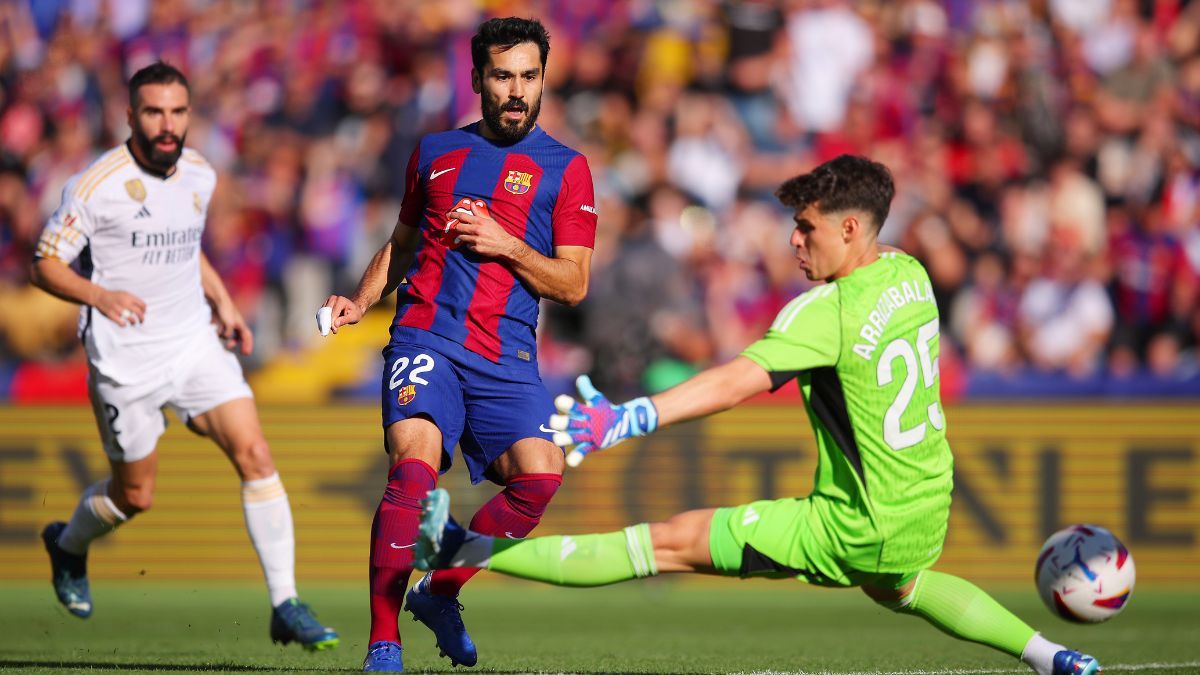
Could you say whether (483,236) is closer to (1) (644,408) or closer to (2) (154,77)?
(1) (644,408)

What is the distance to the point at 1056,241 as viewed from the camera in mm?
14812

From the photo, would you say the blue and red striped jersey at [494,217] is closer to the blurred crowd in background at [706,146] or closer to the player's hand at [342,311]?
the player's hand at [342,311]

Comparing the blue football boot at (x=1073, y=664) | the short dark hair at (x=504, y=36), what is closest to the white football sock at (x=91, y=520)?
the short dark hair at (x=504, y=36)

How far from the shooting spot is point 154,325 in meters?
8.68

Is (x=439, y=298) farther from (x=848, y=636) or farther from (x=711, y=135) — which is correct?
(x=711, y=135)

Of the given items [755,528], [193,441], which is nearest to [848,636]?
[755,528]

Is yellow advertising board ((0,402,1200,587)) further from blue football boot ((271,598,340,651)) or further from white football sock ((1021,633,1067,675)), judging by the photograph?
white football sock ((1021,633,1067,675))

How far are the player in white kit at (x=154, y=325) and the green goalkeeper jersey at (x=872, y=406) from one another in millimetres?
3265

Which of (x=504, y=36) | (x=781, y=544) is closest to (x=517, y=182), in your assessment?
(x=504, y=36)

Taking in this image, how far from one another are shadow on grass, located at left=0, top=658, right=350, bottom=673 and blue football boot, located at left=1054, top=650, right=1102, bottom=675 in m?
3.11

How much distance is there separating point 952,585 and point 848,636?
3499mm

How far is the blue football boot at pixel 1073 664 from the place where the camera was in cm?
624

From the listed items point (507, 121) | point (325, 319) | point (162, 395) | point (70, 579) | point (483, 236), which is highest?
point (507, 121)

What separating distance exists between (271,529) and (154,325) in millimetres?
1260
